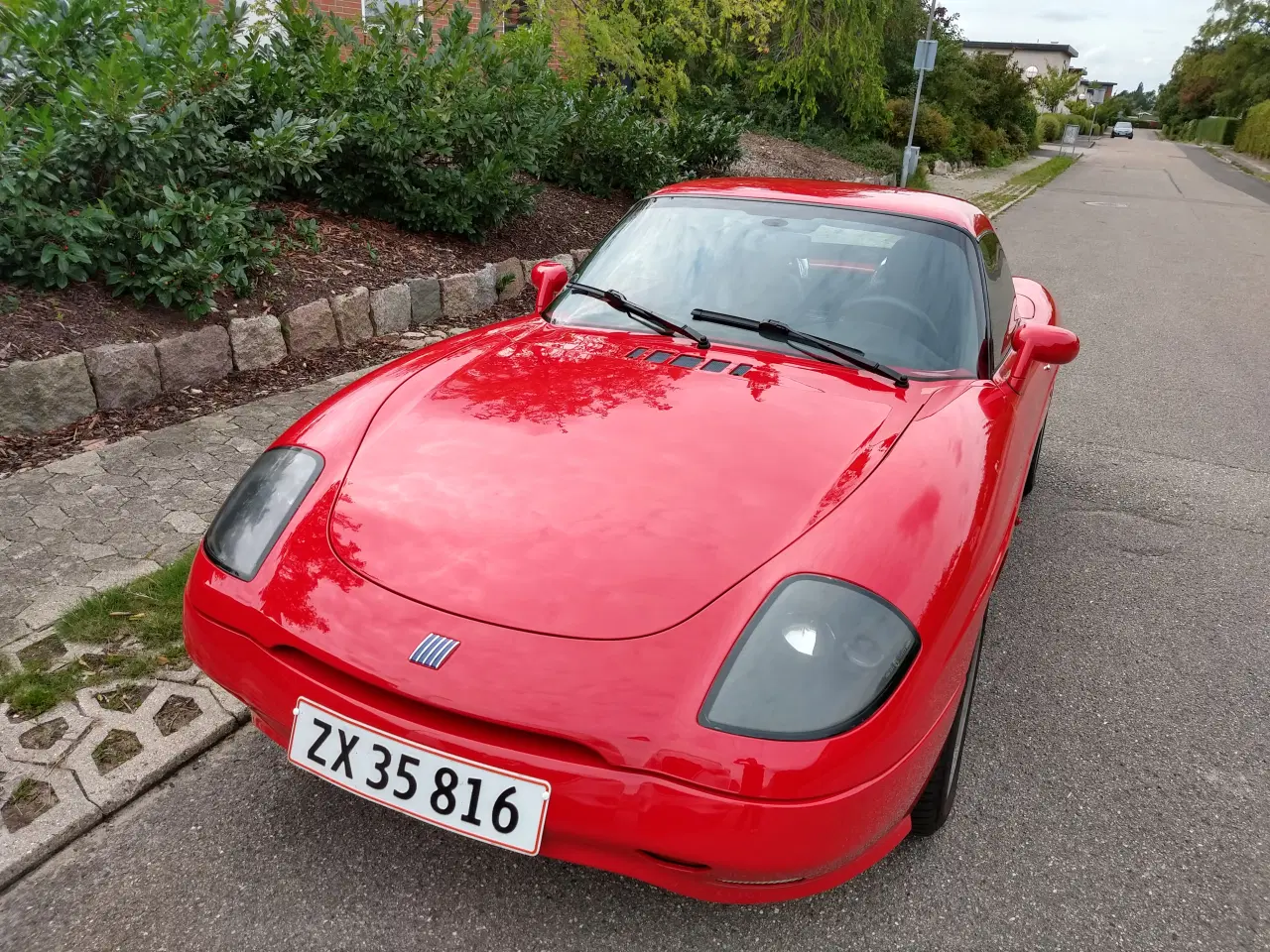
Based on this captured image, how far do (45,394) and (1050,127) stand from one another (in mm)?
49318

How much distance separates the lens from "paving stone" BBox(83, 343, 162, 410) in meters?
3.78

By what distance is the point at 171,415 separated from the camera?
396 centimetres

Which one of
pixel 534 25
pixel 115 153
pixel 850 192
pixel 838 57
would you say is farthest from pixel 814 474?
pixel 838 57

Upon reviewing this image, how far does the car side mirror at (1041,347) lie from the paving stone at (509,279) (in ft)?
13.9

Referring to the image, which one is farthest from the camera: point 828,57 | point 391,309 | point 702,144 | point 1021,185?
point 1021,185

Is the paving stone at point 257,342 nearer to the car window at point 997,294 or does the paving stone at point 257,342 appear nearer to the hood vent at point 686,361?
the hood vent at point 686,361

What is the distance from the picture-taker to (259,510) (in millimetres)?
1917

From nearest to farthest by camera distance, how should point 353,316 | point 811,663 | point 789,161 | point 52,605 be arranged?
1. point 811,663
2. point 52,605
3. point 353,316
4. point 789,161

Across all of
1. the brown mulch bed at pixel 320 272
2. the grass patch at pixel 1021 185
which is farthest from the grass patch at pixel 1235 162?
the brown mulch bed at pixel 320 272

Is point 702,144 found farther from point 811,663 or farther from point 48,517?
point 811,663

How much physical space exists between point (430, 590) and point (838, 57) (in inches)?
635

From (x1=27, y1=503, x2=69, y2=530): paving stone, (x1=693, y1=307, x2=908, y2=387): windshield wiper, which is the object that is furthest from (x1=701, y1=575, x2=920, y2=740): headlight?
(x1=27, y1=503, x2=69, y2=530): paving stone

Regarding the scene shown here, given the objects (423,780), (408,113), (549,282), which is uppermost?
(408,113)

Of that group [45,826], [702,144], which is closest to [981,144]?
[702,144]
